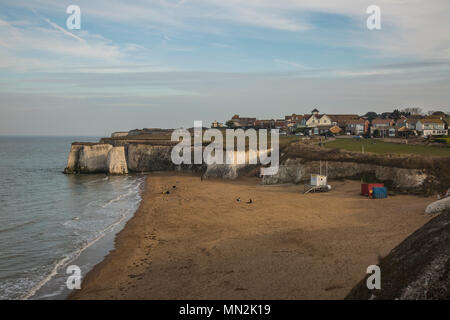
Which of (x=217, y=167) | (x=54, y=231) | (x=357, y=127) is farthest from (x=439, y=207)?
(x=357, y=127)

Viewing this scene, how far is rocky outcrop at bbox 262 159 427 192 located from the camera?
33.3 metres

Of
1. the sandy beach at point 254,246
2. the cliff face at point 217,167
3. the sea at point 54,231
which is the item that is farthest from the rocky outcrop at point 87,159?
the sandy beach at point 254,246

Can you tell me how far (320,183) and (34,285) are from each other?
27330 mm

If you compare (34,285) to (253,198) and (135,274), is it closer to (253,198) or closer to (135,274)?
(135,274)

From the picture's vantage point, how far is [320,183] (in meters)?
36.3

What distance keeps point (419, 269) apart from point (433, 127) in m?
85.6

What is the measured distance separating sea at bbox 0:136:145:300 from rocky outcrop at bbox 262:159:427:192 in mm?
18409

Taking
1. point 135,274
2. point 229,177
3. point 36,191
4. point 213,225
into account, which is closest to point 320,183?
point 213,225

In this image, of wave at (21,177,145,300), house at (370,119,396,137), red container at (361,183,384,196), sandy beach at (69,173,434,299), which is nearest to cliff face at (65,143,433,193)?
red container at (361,183,384,196)

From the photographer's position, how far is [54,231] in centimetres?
2530

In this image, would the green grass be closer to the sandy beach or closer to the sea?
the sandy beach

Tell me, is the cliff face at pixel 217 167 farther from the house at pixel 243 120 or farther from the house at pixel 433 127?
the house at pixel 243 120

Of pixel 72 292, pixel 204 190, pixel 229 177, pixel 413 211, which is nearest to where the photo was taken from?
pixel 72 292

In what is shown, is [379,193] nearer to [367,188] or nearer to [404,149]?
[367,188]
